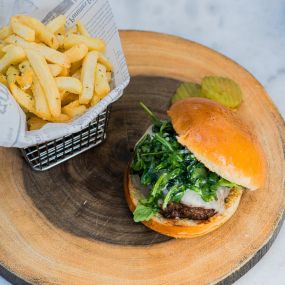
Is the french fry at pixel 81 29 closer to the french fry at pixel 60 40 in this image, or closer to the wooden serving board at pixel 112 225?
the french fry at pixel 60 40

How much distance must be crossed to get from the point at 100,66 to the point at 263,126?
85 cm

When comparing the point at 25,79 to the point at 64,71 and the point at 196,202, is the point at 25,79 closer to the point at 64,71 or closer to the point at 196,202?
the point at 64,71

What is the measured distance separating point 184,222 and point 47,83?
733 mm

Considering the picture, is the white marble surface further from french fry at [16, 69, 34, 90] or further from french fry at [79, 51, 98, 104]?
french fry at [16, 69, 34, 90]

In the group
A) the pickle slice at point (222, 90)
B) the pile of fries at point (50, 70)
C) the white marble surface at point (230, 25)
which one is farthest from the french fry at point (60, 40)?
the white marble surface at point (230, 25)

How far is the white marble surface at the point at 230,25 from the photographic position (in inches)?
132

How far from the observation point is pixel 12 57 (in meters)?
2.29

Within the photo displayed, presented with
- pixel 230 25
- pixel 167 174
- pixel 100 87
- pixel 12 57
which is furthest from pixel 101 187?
pixel 230 25

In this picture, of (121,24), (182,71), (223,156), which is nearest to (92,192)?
(223,156)

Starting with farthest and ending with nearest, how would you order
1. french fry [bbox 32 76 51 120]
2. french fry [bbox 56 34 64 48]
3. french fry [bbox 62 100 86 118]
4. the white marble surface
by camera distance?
the white marble surface < french fry [bbox 56 34 64 48] < french fry [bbox 62 100 86 118] < french fry [bbox 32 76 51 120]

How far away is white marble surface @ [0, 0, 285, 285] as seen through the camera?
11.0ft

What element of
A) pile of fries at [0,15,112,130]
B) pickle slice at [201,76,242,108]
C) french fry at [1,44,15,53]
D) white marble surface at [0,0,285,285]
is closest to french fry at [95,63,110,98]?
pile of fries at [0,15,112,130]

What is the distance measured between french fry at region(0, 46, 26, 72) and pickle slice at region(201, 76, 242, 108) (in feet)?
3.04

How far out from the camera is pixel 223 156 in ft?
7.58
